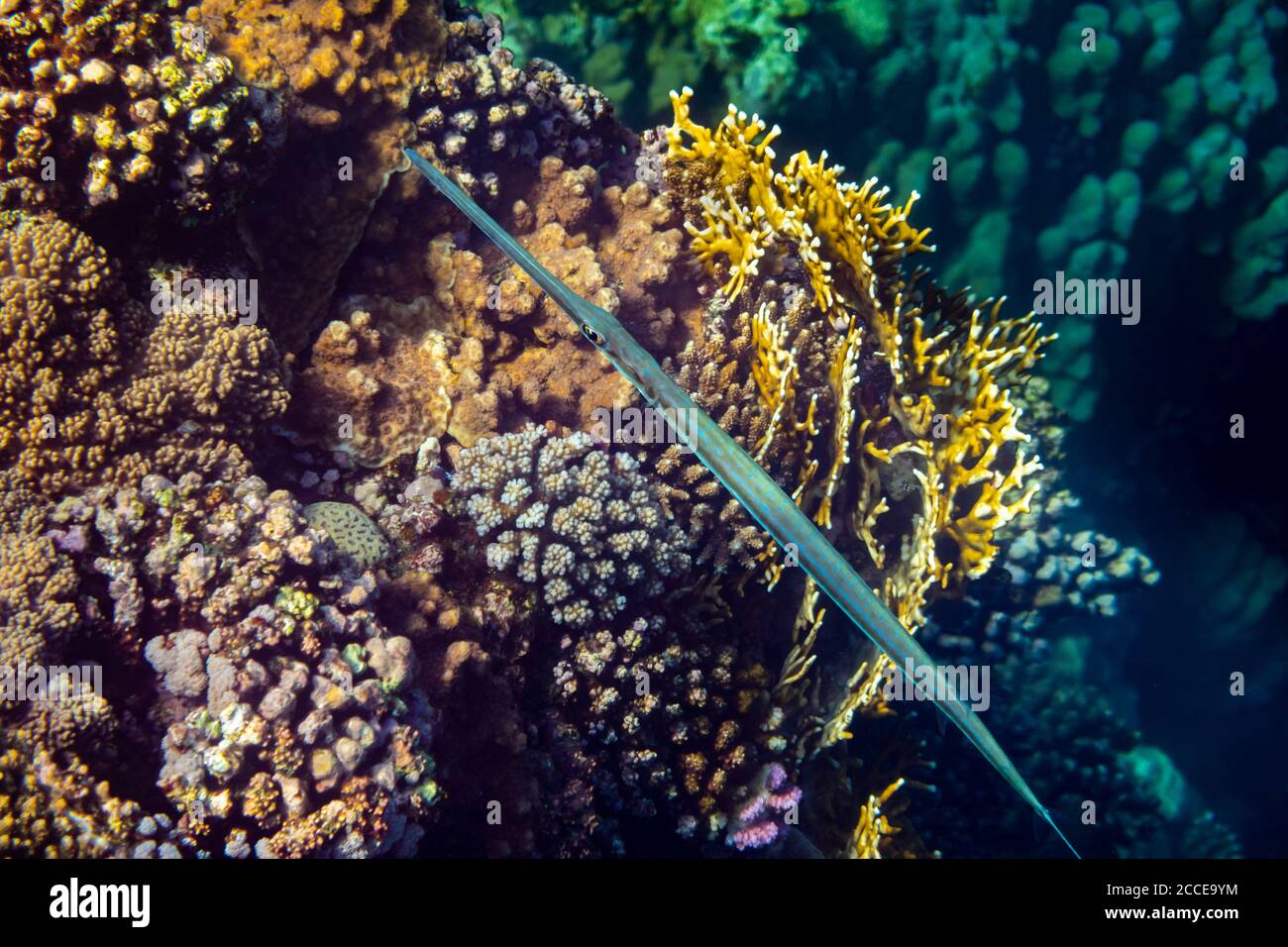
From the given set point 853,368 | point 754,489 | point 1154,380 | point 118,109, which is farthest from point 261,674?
point 1154,380

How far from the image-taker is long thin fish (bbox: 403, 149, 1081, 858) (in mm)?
3844

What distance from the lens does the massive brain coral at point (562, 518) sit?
4.40 meters

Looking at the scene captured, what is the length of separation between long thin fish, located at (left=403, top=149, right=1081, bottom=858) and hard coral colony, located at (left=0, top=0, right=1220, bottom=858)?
24 cm

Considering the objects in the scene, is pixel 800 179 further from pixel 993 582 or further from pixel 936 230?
pixel 993 582

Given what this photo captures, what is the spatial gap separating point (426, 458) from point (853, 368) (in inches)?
124

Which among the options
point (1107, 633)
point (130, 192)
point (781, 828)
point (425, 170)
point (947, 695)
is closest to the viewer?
point (425, 170)

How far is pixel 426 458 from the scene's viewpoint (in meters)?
4.72

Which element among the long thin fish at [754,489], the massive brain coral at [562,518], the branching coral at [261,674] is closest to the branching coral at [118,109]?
the long thin fish at [754,489]
